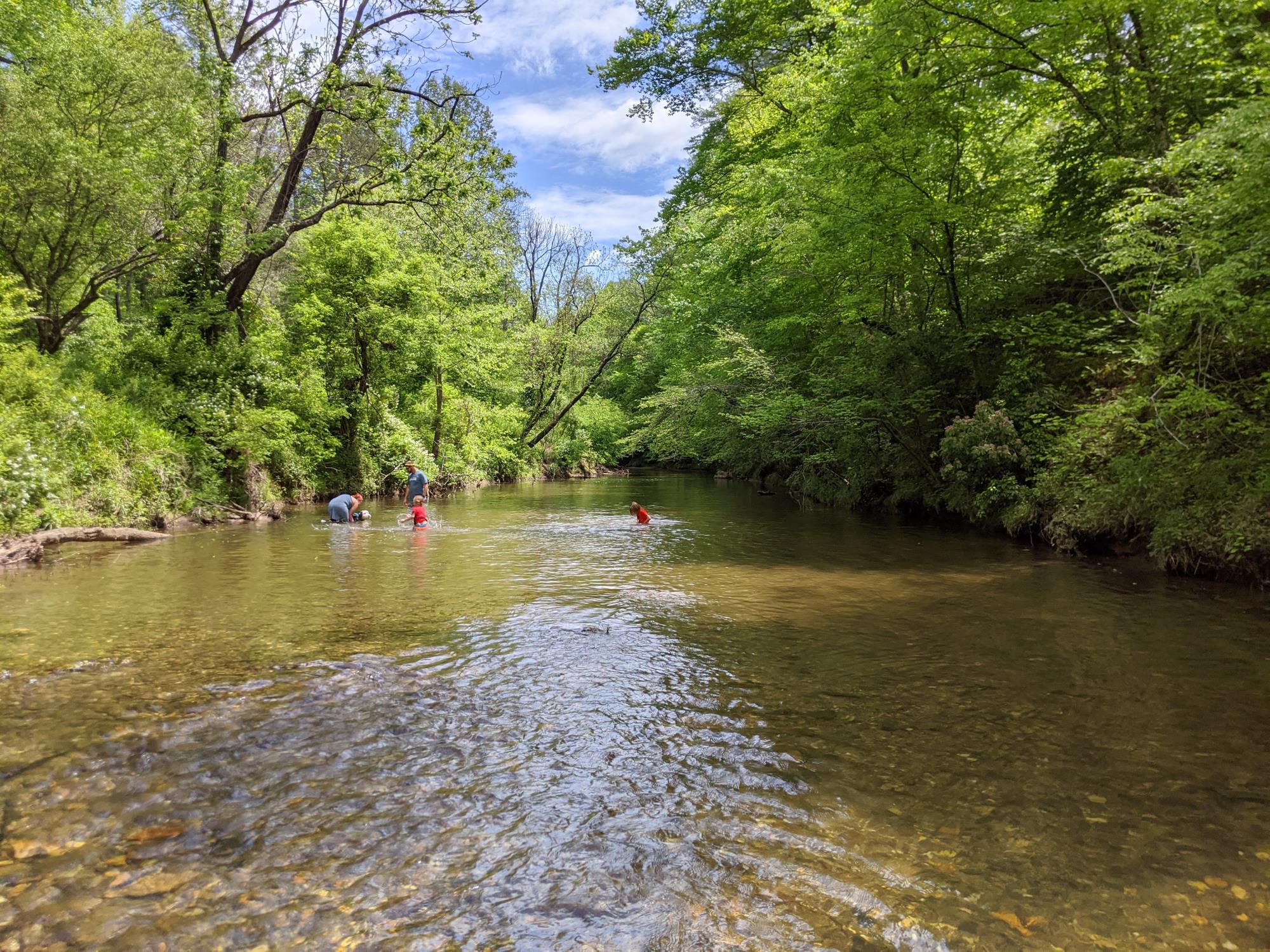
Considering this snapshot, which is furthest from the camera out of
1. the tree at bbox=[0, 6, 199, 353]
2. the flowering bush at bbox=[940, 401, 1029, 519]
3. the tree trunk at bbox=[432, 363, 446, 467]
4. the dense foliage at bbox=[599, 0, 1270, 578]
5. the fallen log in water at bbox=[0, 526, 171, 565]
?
the tree trunk at bbox=[432, 363, 446, 467]

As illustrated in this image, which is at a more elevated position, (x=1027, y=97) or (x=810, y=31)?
(x=810, y=31)

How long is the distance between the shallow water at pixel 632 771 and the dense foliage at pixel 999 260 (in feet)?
9.29

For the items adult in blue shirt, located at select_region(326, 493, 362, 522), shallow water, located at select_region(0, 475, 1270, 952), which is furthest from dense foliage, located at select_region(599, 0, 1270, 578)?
adult in blue shirt, located at select_region(326, 493, 362, 522)

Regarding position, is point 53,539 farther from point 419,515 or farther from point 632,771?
point 632,771

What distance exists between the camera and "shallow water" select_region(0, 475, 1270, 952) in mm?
3049

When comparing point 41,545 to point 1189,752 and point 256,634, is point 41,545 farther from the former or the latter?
point 1189,752

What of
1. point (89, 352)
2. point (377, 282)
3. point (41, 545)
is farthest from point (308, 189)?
point (41, 545)


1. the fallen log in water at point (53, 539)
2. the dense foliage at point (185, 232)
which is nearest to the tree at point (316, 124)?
the dense foliage at point (185, 232)

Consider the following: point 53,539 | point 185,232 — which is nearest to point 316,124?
point 185,232

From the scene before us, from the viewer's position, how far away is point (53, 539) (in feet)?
37.2

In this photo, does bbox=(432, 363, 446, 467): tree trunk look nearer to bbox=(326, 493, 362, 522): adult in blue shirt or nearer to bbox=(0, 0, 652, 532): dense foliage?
bbox=(0, 0, 652, 532): dense foliage

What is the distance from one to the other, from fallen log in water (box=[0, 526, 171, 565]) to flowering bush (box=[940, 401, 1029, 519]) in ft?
55.6

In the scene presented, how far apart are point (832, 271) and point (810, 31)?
416 inches

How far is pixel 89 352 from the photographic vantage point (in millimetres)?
18234
